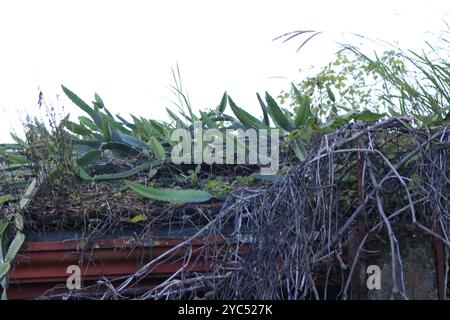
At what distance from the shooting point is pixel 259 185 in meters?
3.65

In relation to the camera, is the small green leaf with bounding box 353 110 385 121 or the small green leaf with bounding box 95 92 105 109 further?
the small green leaf with bounding box 95 92 105 109

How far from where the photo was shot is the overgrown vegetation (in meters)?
2.91

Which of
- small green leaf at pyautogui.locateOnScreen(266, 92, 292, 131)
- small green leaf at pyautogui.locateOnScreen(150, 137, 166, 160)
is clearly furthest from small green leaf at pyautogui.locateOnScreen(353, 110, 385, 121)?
small green leaf at pyautogui.locateOnScreen(150, 137, 166, 160)

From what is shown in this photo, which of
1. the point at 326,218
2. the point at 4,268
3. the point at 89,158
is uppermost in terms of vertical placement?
the point at 89,158

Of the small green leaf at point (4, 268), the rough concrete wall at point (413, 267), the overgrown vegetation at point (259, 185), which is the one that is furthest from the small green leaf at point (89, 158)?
the rough concrete wall at point (413, 267)

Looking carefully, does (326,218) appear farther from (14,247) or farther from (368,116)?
(14,247)

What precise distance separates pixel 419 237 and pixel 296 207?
57 centimetres

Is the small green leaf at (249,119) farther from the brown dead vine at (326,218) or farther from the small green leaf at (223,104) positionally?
the brown dead vine at (326,218)

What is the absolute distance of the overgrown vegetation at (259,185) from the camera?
9.54ft

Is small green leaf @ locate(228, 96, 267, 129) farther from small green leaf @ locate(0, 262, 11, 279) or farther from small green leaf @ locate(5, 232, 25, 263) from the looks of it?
small green leaf @ locate(0, 262, 11, 279)

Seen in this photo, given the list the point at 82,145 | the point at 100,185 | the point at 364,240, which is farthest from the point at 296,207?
the point at 82,145

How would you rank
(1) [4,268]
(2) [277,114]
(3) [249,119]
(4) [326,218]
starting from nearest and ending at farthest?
(4) [326,218] → (1) [4,268] → (2) [277,114] → (3) [249,119]

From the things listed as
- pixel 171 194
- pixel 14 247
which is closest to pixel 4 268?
pixel 14 247
